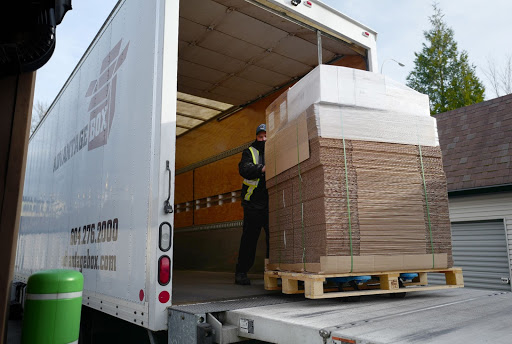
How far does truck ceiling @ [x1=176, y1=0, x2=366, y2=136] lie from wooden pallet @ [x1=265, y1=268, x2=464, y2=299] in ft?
7.99

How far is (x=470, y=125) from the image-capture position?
12555mm

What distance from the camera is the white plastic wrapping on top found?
10.6 ft

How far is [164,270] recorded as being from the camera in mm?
2840

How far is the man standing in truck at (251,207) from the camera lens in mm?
4787

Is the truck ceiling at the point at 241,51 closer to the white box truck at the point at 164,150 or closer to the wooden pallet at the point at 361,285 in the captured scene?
the white box truck at the point at 164,150

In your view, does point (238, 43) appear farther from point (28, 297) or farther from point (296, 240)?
point (28, 297)

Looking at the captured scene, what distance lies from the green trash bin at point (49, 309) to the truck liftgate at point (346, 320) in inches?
28.5

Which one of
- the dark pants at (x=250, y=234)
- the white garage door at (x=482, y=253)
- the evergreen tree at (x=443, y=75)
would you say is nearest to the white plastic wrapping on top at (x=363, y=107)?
the dark pants at (x=250, y=234)

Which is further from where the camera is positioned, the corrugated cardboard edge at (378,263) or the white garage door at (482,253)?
the white garage door at (482,253)

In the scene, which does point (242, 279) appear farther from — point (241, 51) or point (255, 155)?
point (241, 51)

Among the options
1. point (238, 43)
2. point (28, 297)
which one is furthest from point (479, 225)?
point (28, 297)

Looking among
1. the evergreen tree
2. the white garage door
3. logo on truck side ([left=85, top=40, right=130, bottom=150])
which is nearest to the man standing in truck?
logo on truck side ([left=85, top=40, right=130, bottom=150])

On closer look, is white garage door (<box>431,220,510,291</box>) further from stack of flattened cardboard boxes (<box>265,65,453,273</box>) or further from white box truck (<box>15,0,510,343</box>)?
stack of flattened cardboard boxes (<box>265,65,453,273</box>)

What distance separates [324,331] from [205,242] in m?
6.00
